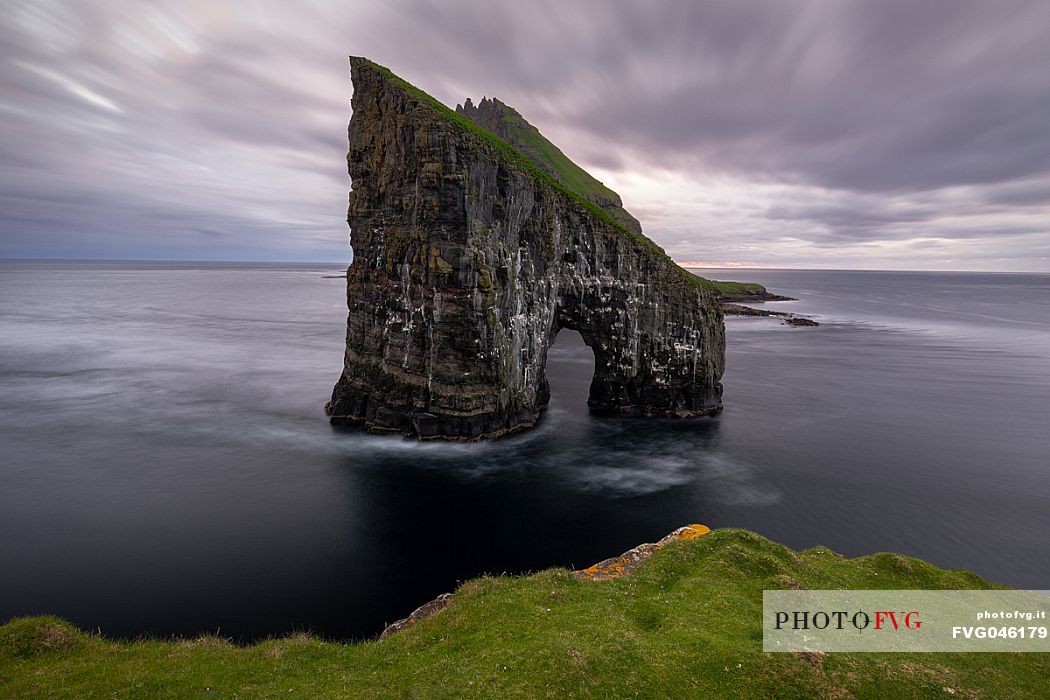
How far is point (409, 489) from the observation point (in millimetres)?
38938

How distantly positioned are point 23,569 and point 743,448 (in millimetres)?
56378

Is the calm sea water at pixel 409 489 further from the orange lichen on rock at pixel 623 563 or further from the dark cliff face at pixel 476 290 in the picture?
the orange lichen on rock at pixel 623 563

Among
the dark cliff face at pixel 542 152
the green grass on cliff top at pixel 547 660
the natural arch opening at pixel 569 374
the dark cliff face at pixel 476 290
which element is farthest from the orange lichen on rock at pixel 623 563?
the dark cliff face at pixel 542 152

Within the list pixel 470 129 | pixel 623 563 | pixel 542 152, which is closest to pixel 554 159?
pixel 542 152

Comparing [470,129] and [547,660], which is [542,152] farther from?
[547,660]

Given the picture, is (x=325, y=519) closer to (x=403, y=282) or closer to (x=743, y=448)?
(x=403, y=282)

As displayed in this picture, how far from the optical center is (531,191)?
4978cm

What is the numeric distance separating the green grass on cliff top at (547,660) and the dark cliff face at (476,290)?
28567 mm

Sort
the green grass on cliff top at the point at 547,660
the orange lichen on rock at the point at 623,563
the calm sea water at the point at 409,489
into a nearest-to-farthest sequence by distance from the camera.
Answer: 1. the green grass on cliff top at the point at 547,660
2. the orange lichen on rock at the point at 623,563
3. the calm sea water at the point at 409,489

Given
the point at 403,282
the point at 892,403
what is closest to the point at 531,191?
the point at 403,282

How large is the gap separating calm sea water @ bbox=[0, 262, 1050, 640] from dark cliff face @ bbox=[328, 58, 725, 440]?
4676 millimetres

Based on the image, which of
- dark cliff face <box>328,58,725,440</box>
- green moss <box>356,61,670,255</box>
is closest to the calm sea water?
dark cliff face <box>328,58,725,440</box>

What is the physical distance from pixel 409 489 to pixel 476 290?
19134mm

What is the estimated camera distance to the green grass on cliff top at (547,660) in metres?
14.6
